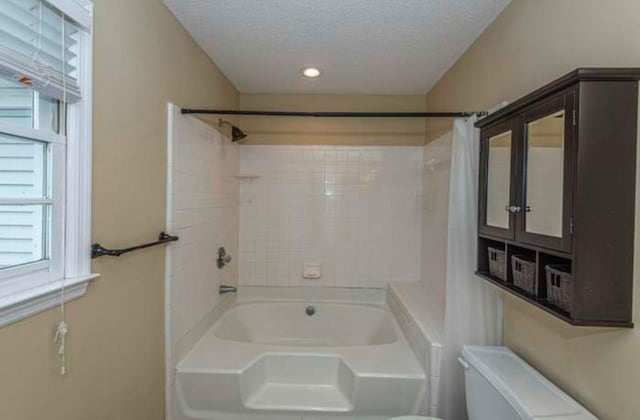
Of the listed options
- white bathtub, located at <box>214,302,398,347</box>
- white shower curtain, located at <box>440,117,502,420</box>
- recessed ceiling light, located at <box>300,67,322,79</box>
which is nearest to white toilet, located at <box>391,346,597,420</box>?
white shower curtain, located at <box>440,117,502,420</box>

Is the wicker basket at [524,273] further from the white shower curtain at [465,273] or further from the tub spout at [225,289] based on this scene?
the tub spout at [225,289]

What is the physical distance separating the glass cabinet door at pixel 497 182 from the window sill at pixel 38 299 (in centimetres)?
153

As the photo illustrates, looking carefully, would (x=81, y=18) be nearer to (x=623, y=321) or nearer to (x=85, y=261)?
(x=85, y=261)

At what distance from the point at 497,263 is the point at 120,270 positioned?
60.7 inches

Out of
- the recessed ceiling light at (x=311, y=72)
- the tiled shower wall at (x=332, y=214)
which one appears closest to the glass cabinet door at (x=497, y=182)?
the recessed ceiling light at (x=311, y=72)

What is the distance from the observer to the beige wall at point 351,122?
3443mm

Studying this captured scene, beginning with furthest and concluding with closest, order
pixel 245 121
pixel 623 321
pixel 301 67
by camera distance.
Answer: pixel 245 121
pixel 301 67
pixel 623 321

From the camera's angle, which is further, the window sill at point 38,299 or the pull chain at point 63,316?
the pull chain at point 63,316

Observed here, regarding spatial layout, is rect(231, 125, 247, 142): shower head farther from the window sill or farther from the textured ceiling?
the window sill

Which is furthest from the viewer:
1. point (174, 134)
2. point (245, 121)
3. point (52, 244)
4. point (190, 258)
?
point (245, 121)

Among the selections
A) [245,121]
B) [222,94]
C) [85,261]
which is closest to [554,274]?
[85,261]

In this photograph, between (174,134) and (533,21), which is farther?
(174,134)

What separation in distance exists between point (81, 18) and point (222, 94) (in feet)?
5.60

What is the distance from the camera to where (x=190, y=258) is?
2.30 meters
